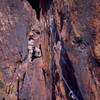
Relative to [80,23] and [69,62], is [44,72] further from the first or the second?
[80,23]

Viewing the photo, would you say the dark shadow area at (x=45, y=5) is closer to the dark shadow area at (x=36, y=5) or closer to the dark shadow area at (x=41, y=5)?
the dark shadow area at (x=41, y=5)

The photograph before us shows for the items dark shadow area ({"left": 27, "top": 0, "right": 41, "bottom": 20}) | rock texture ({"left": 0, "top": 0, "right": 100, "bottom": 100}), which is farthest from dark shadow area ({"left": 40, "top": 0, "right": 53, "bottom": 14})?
dark shadow area ({"left": 27, "top": 0, "right": 41, "bottom": 20})

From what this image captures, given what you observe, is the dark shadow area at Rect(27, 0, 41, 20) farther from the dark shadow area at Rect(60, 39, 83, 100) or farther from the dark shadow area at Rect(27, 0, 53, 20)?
the dark shadow area at Rect(60, 39, 83, 100)

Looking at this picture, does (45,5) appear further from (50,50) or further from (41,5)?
(50,50)

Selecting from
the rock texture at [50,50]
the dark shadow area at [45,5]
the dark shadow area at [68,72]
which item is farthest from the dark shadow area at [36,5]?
the dark shadow area at [68,72]

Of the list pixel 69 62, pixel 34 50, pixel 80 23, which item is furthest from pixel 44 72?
pixel 80 23

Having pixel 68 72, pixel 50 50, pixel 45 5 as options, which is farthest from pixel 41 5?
pixel 68 72

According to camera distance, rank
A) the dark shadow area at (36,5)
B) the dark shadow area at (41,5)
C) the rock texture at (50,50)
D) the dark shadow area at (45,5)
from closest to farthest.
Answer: the rock texture at (50,50) → the dark shadow area at (45,5) → the dark shadow area at (41,5) → the dark shadow area at (36,5)
